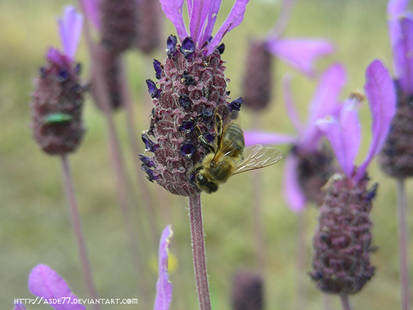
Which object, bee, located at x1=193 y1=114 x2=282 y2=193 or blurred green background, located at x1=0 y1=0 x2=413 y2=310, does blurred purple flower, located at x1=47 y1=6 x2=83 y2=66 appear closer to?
bee, located at x1=193 y1=114 x2=282 y2=193

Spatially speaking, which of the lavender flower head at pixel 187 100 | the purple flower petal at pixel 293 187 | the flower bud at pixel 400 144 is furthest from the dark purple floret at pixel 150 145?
the purple flower petal at pixel 293 187

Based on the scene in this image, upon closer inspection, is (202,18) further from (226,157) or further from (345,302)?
(345,302)

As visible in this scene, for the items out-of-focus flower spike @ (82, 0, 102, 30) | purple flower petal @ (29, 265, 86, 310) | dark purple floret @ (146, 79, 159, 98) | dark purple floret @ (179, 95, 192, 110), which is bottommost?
purple flower petal @ (29, 265, 86, 310)

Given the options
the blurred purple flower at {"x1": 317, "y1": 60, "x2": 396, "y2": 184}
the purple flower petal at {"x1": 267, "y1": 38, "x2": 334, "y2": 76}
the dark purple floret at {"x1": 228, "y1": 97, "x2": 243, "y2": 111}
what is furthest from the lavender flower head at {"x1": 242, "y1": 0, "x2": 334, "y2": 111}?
the dark purple floret at {"x1": 228, "y1": 97, "x2": 243, "y2": 111}

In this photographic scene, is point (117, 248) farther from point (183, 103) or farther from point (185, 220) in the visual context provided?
point (183, 103)

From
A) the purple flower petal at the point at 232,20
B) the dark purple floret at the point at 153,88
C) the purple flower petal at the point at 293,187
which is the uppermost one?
the purple flower petal at the point at 232,20

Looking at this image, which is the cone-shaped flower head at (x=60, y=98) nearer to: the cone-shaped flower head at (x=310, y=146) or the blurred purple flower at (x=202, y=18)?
the cone-shaped flower head at (x=310, y=146)
